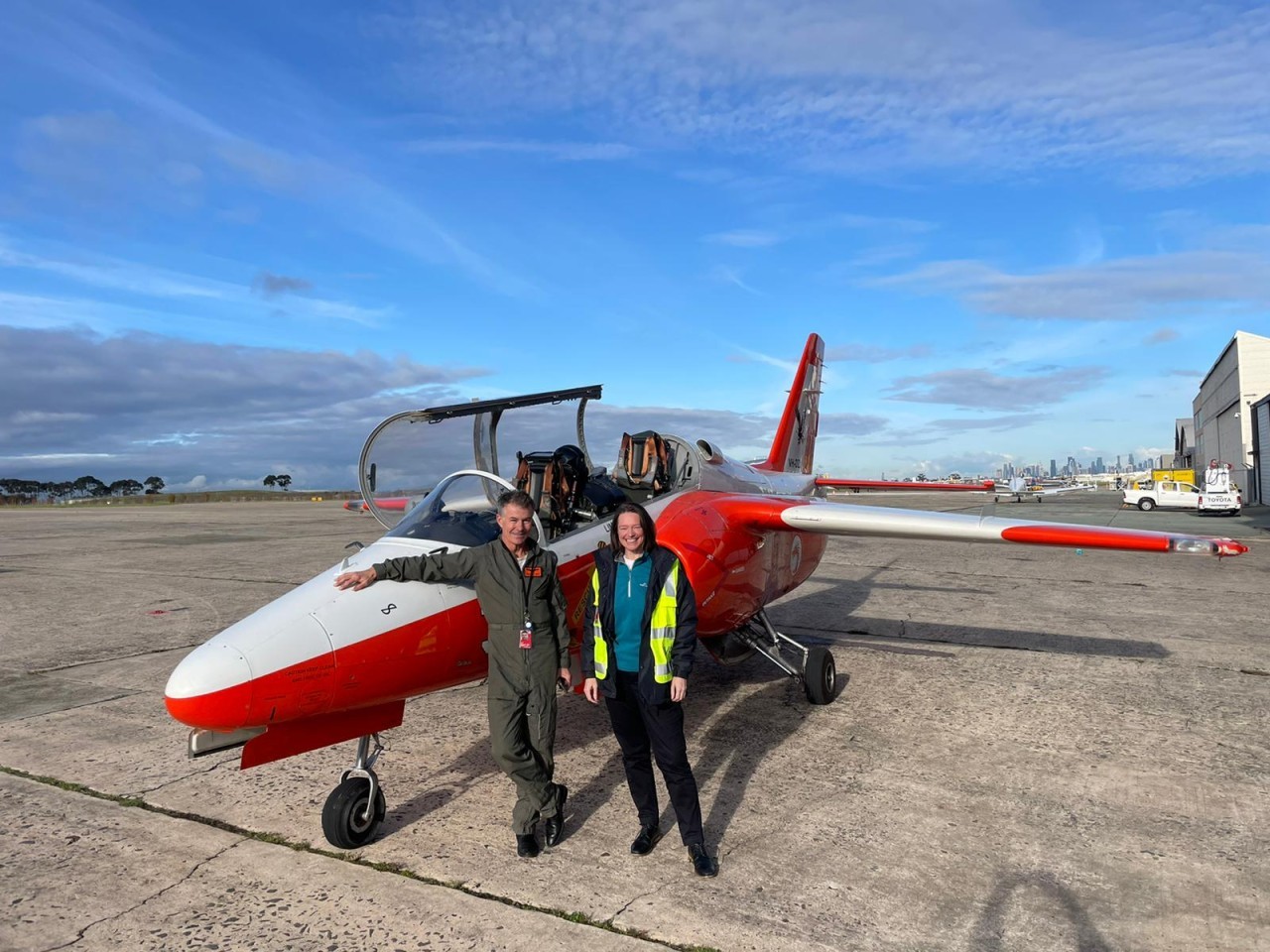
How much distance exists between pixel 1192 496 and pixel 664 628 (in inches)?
1601

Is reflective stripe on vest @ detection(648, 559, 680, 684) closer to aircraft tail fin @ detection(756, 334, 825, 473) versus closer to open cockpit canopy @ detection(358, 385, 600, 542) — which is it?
open cockpit canopy @ detection(358, 385, 600, 542)

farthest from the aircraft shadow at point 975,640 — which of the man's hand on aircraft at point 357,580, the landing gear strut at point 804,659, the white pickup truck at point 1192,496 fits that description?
the white pickup truck at point 1192,496

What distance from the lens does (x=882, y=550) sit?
65.7 feet

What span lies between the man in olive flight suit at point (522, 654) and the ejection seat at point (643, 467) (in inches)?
84.2

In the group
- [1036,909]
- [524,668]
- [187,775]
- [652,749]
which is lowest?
[1036,909]

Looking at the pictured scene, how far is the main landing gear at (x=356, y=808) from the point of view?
4051mm

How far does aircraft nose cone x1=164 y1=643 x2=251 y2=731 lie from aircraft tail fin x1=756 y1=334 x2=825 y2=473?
7.39 m

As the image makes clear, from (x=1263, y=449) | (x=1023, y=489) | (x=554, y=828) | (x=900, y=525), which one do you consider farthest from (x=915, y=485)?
(x=1263, y=449)

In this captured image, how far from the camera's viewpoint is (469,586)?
4.44 meters

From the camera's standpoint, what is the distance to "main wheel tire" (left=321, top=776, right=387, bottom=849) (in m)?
4.05

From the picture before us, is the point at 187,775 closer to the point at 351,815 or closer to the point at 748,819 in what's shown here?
the point at 351,815

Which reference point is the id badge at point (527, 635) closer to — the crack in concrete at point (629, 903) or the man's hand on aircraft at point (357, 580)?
the man's hand on aircraft at point (357, 580)

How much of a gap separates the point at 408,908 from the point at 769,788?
2275 millimetres

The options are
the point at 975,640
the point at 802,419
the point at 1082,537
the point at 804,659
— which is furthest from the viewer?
the point at 802,419
